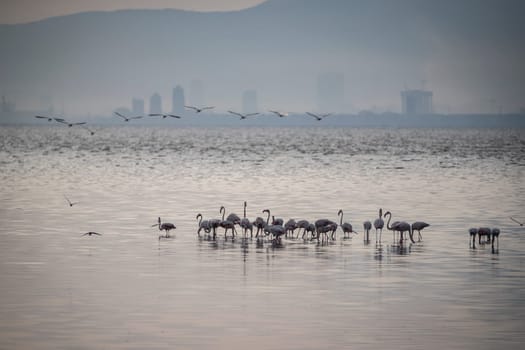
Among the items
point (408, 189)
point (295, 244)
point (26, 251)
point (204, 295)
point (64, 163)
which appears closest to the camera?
point (204, 295)

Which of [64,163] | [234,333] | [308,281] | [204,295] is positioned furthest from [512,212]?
[64,163]

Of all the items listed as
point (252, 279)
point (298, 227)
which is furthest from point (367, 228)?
point (252, 279)

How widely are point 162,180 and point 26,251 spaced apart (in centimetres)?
3057

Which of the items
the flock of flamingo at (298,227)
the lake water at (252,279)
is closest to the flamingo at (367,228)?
the flock of flamingo at (298,227)

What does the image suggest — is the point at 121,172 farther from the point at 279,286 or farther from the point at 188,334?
the point at 188,334

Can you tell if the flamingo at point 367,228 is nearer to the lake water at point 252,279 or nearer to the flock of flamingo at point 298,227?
the flock of flamingo at point 298,227

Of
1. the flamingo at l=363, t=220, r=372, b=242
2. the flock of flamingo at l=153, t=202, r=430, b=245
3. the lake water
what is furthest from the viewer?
the flamingo at l=363, t=220, r=372, b=242

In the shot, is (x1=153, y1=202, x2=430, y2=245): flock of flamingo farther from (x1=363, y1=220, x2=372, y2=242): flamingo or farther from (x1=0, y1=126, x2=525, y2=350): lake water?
(x1=0, y1=126, x2=525, y2=350): lake water

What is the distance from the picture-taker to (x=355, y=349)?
17.2 meters

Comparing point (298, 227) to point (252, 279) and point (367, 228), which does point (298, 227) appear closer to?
point (367, 228)

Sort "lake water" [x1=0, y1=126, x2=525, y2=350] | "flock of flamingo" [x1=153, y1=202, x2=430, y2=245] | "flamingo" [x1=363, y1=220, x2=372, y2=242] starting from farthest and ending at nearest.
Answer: "flamingo" [x1=363, y1=220, x2=372, y2=242], "flock of flamingo" [x1=153, y1=202, x2=430, y2=245], "lake water" [x1=0, y1=126, x2=525, y2=350]

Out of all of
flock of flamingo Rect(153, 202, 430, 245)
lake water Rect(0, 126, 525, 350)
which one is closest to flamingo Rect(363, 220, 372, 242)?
flock of flamingo Rect(153, 202, 430, 245)

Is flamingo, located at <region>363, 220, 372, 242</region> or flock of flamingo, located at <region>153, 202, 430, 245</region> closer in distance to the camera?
flock of flamingo, located at <region>153, 202, 430, 245</region>

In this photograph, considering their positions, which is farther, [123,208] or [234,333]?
[123,208]
